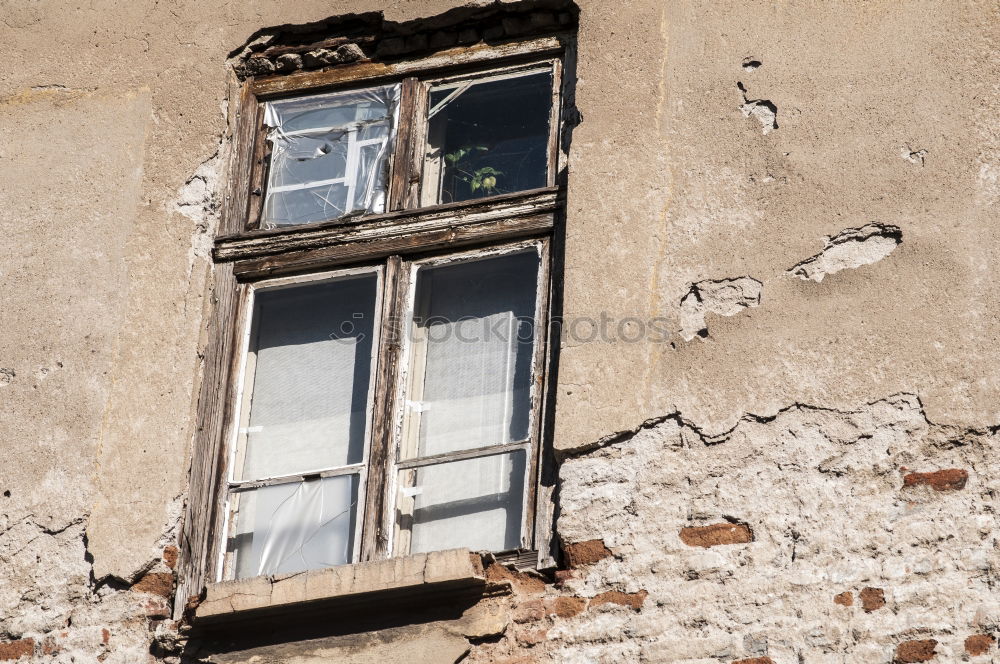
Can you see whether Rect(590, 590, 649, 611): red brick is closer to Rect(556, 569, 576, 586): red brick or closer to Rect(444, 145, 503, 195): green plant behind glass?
Rect(556, 569, 576, 586): red brick

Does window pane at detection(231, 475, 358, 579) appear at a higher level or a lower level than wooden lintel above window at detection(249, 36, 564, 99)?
lower

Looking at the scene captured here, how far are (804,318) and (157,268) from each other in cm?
219

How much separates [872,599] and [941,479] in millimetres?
387

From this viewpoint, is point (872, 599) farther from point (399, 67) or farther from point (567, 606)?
point (399, 67)

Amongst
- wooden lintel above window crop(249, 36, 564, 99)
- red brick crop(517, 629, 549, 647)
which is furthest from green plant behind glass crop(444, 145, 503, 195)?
red brick crop(517, 629, 549, 647)

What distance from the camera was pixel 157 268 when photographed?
5.24 metres

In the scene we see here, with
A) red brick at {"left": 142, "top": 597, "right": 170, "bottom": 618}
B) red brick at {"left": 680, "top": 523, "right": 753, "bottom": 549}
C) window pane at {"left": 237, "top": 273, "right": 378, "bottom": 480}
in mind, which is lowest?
red brick at {"left": 142, "top": 597, "right": 170, "bottom": 618}

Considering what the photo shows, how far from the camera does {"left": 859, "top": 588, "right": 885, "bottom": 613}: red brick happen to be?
13.2ft

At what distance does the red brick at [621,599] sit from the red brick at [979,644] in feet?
2.83

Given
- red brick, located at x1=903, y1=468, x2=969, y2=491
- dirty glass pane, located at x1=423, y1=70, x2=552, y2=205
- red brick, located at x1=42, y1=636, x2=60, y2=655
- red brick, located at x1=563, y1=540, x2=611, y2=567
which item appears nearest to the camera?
red brick, located at x1=903, y1=468, x2=969, y2=491

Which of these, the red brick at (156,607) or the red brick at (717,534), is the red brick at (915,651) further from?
the red brick at (156,607)

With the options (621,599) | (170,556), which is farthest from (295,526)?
(621,599)

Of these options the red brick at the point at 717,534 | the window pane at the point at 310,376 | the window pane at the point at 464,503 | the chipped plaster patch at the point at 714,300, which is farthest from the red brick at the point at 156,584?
the chipped plaster patch at the point at 714,300

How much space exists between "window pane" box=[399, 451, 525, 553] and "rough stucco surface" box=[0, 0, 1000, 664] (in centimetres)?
27
